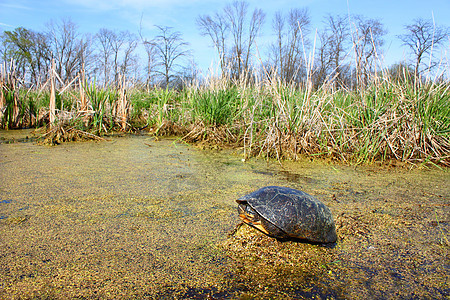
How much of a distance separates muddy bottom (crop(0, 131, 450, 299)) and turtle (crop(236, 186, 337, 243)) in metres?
0.08

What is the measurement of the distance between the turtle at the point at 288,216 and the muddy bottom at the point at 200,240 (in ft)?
0.26

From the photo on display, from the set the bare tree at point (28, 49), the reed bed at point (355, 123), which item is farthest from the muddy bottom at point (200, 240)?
the bare tree at point (28, 49)

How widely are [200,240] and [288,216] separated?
46 cm

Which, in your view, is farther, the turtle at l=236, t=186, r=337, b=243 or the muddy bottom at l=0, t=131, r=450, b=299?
the turtle at l=236, t=186, r=337, b=243

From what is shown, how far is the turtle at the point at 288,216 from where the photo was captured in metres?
1.35

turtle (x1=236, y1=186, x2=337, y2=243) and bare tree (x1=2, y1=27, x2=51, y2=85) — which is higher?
bare tree (x1=2, y1=27, x2=51, y2=85)

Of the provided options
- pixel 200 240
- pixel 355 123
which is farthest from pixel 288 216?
pixel 355 123

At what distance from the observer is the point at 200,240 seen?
1.42 m

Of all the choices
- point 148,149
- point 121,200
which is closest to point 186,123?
point 148,149

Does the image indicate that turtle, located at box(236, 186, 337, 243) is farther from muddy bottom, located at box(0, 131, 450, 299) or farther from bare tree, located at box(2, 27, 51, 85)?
bare tree, located at box(2, 27, 51, 85)

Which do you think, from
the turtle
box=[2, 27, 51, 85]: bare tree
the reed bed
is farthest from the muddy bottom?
box=[2, 27, 51, 85]: bare tree

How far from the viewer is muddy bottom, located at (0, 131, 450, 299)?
1.08 meters

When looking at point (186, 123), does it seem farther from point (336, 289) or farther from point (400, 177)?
point (336, 289)

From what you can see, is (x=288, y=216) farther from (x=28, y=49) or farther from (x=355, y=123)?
(x=28, y=49)
